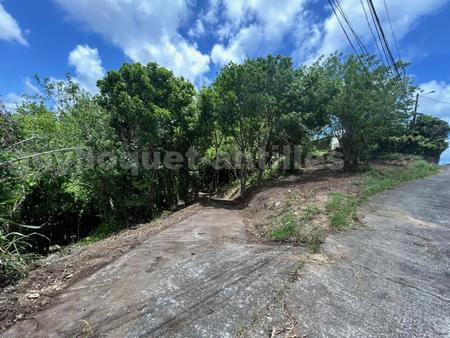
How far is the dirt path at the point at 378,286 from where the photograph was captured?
2.37 meters

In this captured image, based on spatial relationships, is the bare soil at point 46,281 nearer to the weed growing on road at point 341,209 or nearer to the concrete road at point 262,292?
the concrete road at point 262,292

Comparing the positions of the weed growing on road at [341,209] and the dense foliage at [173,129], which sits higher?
the dense foliage at [173,129]

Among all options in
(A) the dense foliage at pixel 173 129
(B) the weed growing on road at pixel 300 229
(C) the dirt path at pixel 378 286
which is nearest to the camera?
(C) the dirt path at pixel 378 286

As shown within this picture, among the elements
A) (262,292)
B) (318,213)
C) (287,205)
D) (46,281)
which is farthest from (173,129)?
(262,292)

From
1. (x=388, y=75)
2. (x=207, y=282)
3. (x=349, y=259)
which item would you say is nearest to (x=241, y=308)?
(x=207, y=282)

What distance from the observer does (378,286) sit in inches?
119

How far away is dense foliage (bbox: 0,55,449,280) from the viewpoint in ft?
27.0

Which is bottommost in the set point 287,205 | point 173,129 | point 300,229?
point 300,229

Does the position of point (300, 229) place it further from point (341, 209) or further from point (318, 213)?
point (341, 209)

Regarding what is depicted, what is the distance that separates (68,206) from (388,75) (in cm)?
1429

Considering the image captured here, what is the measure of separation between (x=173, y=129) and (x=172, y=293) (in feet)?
23.7

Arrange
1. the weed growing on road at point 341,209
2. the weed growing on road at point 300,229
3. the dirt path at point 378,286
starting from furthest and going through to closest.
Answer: the weed growing on road at point 341,209 → the weed growing on road at point 300,229 → the dirt path at point 378,286

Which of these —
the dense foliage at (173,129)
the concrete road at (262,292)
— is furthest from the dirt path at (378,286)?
the dense foliage at (173,129)

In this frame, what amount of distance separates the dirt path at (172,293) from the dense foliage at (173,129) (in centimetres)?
421
